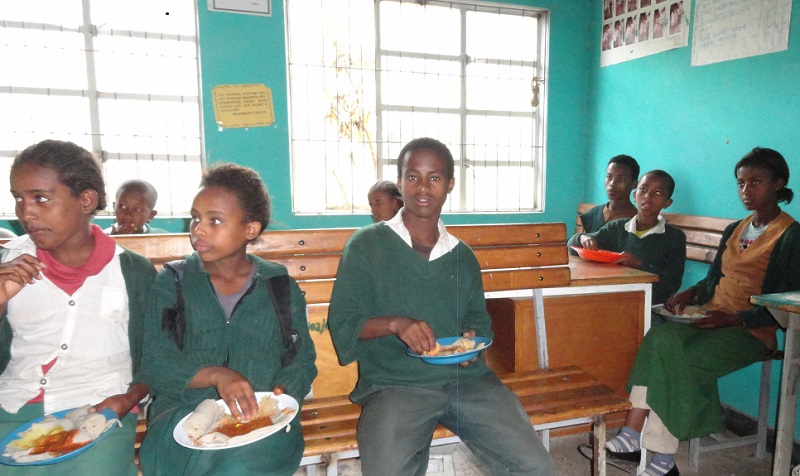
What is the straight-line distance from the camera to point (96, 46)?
4270mm

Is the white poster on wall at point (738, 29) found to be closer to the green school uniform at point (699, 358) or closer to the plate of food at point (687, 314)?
the green school uniform at point (699, 358)

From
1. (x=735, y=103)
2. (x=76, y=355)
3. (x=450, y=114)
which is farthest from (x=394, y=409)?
(x=450, y=114)

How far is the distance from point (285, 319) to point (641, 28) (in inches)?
164

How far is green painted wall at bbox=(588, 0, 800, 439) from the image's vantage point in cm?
304

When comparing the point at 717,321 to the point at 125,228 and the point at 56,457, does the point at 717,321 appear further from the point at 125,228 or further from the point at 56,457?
the point at 125,228

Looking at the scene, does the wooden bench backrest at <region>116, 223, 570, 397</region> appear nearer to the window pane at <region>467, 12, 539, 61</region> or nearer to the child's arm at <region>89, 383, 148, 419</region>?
the child's arm at <region>89, 383, 148, 419</region>

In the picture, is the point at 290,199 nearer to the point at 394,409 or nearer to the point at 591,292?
the point at 591,292

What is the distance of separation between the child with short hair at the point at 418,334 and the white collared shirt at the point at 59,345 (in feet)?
2.59

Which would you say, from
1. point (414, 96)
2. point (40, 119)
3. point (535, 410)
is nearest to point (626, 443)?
point (535, 410)

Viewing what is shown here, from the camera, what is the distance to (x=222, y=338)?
1684 millimetres

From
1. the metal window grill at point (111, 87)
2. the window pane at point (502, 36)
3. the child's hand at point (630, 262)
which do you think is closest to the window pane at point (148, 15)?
the metal window grill at point (111, 87)

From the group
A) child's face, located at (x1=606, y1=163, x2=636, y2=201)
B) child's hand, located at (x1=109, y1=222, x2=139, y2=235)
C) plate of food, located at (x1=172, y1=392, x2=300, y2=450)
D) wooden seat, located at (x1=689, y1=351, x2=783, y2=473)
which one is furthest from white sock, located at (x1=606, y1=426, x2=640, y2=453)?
child's hand, located at (x1=109, y1=222, x2=139, y2=235)

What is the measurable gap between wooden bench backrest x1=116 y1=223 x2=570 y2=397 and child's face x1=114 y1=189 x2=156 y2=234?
1.71 metres

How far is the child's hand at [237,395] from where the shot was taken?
4.80 ft
